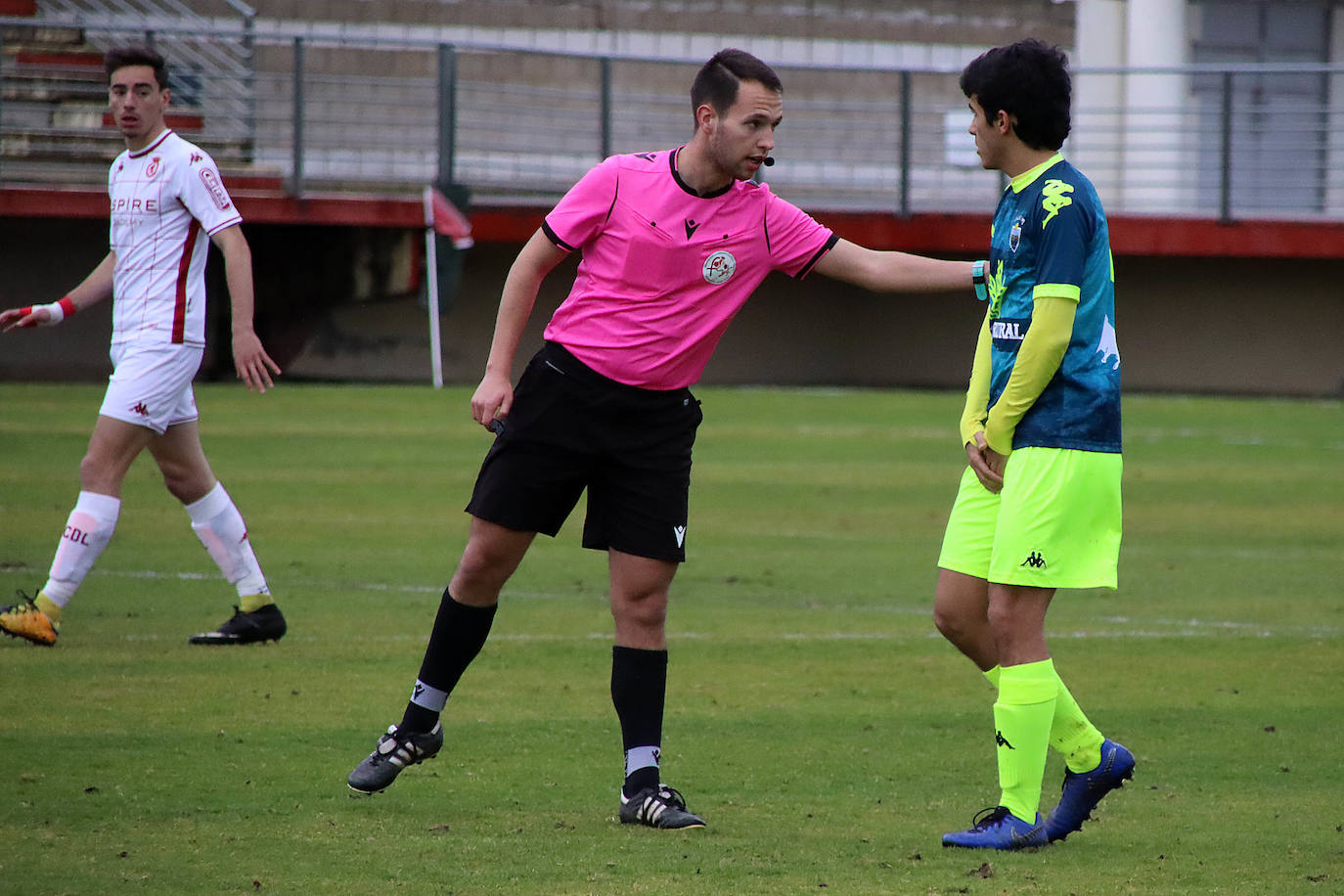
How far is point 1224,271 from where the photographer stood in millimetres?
25609

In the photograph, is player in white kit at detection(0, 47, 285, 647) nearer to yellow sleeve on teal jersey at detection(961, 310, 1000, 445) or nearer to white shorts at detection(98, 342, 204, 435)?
white shorts at detection(98, 342, 204, 435)

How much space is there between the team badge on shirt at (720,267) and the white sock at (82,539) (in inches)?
142

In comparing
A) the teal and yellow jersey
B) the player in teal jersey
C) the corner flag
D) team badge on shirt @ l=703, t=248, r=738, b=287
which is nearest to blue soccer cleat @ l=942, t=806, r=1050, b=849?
the player in teal jersey

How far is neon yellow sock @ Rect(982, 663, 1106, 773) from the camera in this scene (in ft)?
16.7

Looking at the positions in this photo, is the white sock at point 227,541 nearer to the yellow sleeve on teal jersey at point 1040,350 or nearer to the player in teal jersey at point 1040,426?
the player in teal jersey at point 1040,426

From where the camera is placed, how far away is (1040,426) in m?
4.93

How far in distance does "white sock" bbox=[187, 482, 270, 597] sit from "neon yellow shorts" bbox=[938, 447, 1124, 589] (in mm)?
4181

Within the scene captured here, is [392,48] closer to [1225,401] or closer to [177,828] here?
[1225,401]

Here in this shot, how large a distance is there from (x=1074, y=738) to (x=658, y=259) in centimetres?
180

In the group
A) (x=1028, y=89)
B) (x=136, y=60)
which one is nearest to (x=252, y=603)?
(x=136, y=60)

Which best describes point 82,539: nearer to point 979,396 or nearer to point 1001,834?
point 979,396

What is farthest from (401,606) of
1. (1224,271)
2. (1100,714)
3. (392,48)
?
(392,48)

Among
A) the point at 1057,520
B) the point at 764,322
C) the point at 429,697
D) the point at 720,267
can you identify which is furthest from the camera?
the point at 764,322

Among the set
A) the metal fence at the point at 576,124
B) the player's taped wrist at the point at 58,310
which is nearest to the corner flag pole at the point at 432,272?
the metal fence at the point at 576,124
